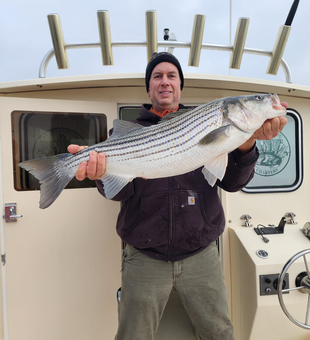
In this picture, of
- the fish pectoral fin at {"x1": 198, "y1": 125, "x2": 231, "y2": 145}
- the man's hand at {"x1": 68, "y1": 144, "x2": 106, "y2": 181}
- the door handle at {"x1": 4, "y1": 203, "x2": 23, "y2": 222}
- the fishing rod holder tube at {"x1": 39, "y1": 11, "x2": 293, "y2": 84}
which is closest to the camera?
the fish pectoral fin at {"x1": 198, "y1": 125, "x2": 231, "y2": 145}

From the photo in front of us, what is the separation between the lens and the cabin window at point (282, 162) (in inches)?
125

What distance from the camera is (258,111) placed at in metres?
1.70

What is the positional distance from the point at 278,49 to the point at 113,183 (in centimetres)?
308

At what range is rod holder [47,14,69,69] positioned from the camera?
2662 millimetres

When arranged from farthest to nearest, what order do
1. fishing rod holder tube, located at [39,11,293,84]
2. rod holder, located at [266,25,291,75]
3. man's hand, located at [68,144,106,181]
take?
1. rod holder, located at [266,25,291,75]
2. fishing rod holder tube, located at [39,11,293,84]
3. man's hand, located at [68,144,106,181]

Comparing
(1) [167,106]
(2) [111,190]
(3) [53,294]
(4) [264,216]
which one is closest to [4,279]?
(3) [53,294]

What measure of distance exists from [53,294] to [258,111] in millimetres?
3122

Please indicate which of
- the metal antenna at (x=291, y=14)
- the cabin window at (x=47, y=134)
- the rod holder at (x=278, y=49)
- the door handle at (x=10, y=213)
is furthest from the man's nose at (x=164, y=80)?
the door handle at (x=10, y=213)

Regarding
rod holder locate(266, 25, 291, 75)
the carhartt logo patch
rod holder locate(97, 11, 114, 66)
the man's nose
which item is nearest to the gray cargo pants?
the carhartt logo patch

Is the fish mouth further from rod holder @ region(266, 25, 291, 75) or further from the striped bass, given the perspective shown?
rod holder @ region(266, 25, 291, 75)

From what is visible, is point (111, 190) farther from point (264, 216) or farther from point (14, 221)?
point (264, 216)

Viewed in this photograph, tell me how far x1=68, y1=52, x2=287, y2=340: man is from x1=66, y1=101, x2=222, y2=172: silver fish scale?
10.1 inches

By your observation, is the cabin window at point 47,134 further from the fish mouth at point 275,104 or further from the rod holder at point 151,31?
the fish mouth at point 275,104

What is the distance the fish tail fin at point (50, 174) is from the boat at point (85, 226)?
0.96m
